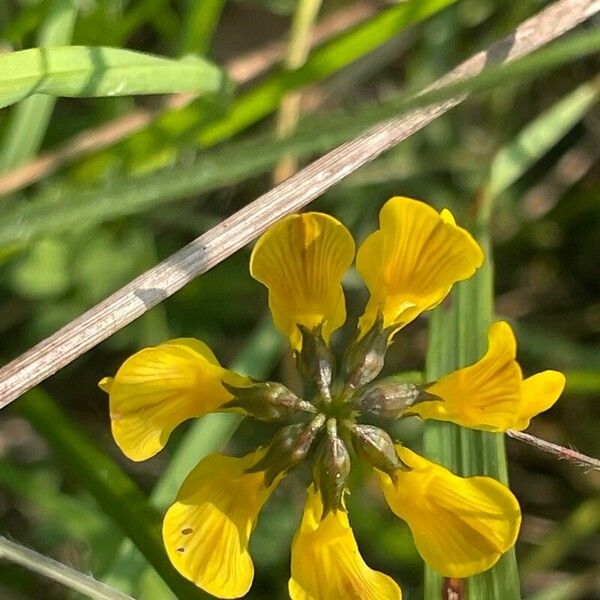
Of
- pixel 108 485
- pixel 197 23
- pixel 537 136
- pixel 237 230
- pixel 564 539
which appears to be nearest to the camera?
pixel 237 230

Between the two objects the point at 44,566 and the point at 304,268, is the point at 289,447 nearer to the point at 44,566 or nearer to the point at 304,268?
the point at 304,268

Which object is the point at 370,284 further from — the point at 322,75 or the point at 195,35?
the point at 195,35

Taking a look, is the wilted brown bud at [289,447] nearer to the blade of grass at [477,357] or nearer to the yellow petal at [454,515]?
the yellow petal at [454,515]

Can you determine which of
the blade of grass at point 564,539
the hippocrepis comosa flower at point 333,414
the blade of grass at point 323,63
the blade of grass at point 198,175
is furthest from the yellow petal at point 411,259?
the blade of grass at point 564,539

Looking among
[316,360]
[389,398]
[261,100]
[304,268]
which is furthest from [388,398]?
[261,100]

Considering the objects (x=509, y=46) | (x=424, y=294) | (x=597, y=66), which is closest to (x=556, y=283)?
(x=597, y=66)

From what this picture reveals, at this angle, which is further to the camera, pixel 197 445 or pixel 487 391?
pixel 197 445
